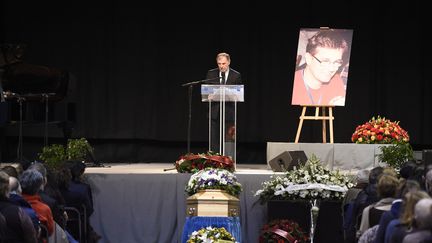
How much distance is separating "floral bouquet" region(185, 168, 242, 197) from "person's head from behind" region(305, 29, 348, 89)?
13.1 feet

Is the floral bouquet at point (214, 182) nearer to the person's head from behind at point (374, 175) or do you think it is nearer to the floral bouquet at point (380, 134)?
the person's head from behind at point (374, 175)

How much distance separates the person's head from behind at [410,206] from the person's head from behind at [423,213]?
13 cm

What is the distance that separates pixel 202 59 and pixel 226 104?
11.6 feet

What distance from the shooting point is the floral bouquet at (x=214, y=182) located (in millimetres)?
11305

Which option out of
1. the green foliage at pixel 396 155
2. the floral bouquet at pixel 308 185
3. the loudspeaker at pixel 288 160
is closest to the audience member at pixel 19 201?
the floral bouquet at pixel 308 185

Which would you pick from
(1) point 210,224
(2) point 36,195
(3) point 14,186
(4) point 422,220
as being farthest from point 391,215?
(1) point 210,224

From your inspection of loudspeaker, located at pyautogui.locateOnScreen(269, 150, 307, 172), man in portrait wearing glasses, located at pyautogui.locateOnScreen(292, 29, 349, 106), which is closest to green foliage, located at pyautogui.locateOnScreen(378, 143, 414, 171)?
loudspeaker, located at pyautogui.locateOnScreen(269, 150, 307, 172)

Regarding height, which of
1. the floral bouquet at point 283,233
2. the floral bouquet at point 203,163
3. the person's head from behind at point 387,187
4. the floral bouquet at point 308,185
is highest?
the person's head from behind at point 387,187

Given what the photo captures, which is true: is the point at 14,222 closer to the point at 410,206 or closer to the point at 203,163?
the point at 410,206

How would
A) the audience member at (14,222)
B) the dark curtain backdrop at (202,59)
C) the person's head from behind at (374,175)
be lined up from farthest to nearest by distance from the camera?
the dark curtain backdrop at (202,59) → the person's head from behind at (374,175) → the audience member at (14,222)

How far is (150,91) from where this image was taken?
56.7 feet

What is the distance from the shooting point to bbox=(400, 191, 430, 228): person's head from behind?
6.58m

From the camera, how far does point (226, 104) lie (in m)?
13.8

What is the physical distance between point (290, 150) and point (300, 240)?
2663 millimetres
